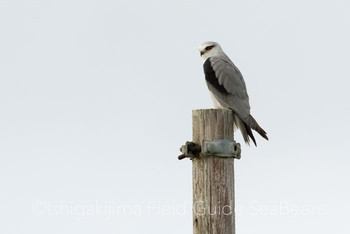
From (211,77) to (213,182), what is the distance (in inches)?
134

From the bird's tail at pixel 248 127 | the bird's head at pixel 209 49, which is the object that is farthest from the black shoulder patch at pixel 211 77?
the bird's tail at pixel 248 127

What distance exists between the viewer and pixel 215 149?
4.96m

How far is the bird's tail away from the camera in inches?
275

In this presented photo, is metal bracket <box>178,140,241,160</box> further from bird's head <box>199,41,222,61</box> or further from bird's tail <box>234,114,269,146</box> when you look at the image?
bird's head <box>199,41,222,61</box>

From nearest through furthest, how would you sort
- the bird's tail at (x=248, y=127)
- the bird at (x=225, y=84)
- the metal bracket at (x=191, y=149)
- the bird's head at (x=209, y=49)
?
1. the metal bracket at (x=191, y=149)
2. the bird's tail at (x=248, y=127)
3. the bird at (x=225, y=84)
4. the bird's head at (x=209, y=49)

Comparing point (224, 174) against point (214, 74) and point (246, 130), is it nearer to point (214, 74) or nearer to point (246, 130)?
point (246, 130)

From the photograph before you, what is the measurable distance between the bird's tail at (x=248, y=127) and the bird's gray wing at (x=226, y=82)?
49 centimetres

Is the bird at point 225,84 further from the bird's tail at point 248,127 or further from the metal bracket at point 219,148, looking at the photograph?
the metal bracket at point 219,148

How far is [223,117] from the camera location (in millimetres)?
5113

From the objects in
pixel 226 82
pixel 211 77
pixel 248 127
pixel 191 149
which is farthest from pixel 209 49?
pixel 191 149

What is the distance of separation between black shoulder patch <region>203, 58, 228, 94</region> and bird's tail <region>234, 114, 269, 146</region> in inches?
36.6

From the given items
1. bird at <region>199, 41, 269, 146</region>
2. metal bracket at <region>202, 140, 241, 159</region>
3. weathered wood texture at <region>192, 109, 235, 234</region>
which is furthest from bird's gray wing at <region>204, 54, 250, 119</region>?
metal bracket at <region>202, 140, 241, 159</region>

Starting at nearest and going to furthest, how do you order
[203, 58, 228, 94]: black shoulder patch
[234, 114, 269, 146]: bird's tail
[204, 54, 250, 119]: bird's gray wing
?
[234, 114, 269, 146]: bird's tail
[204, 54, 250, 119]: bird's gray wing
[203, 58, 228, 94]: black shoulder patch

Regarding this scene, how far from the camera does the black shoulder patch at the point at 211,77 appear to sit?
7.99m
